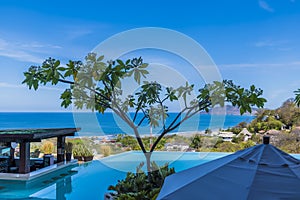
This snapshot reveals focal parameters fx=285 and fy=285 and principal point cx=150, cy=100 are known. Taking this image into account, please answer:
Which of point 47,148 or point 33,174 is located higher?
point 47,148

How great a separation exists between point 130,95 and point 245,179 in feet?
10.1

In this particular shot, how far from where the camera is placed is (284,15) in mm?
11648

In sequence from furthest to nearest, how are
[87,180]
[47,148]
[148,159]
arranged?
[47,148]
[87,180]
[148,159]

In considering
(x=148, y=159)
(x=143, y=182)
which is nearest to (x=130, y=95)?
(x=148, y=159)

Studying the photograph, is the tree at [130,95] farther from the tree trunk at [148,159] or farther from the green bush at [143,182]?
the green bush at [143,182]

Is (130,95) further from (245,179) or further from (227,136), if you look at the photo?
(227,136)

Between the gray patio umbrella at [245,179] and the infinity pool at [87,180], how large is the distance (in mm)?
3745

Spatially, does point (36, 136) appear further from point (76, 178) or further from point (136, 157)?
point (136, 157)

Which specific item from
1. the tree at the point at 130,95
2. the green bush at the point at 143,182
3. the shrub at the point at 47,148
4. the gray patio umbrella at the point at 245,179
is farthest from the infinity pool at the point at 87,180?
the gray patio umbrella at the point at 245,179

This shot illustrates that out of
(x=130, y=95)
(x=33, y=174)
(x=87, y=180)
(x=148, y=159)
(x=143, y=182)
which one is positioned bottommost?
(x=87, y=180)

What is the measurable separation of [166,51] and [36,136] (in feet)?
14.2

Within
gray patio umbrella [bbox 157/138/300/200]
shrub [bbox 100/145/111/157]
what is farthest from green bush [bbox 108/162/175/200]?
shrub [bbox 100/145/111/157]

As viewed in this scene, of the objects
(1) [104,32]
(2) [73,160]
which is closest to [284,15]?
(1) [104,32]

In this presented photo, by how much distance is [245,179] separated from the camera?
5.53ft
